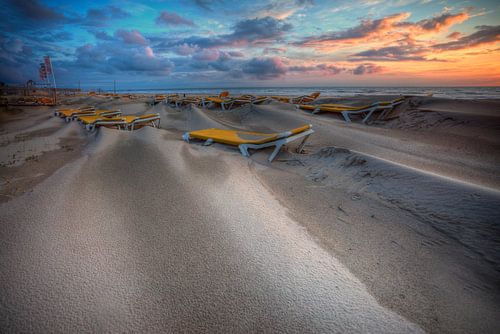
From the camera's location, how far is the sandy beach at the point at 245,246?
54.0 inches

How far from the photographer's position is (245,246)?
1.98m

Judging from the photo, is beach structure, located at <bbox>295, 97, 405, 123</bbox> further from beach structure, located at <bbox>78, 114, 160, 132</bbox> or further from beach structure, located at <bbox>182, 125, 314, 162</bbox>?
beach structure, located at <bbox>78, 114, 160, 132</bbox>

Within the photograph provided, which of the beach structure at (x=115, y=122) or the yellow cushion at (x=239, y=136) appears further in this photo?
the beach structure at (x=115, y=122)

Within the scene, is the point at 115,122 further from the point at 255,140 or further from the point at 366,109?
the point at 366,109

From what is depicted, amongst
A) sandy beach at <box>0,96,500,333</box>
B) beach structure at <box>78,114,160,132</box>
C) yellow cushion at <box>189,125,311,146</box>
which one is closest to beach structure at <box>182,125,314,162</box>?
yellow cushion at <box>189,125,311,146</box>

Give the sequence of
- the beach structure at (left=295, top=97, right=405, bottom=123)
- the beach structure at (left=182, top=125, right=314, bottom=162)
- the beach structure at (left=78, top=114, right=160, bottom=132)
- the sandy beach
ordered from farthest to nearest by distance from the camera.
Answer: the beach structure at (left=295, top=97, right=405, bottom=123), the beach structure at (left=78, top=114, right=160, bottom=132), the beach structure at (left=182, top=125, right=314, bottom=162), the sandy beach

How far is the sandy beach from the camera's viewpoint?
137cm

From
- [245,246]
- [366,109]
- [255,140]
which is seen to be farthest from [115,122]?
[366,109]

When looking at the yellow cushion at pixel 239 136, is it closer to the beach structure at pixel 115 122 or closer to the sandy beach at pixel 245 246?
the sandy beach at pixel 245 246

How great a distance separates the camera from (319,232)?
7.54 feet

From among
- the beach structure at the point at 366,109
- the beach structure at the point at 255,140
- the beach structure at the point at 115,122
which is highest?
the beach structure at the point at 366,109

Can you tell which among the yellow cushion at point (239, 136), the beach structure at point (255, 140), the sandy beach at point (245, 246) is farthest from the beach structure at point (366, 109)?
the sandy beach at point (245, 246)

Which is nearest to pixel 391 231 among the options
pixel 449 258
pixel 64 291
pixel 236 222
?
pixel 449 258

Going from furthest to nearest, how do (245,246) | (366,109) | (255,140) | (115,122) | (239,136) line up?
(366,109)
(115,122)
(239,136)
(255,140)
(245,246)
